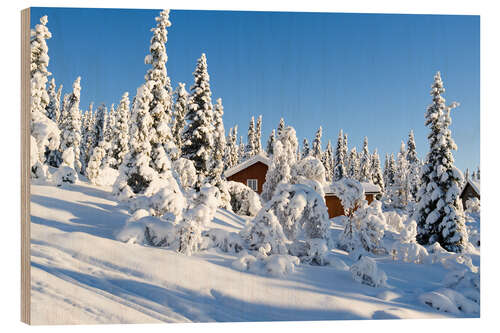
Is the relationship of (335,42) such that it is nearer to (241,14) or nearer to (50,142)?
(241,14)

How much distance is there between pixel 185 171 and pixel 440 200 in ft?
42.5

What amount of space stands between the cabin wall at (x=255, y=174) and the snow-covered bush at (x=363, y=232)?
44.1 feet

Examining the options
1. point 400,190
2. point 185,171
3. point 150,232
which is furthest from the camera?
point 400,190

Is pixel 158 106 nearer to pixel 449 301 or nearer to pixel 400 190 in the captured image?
Result: pixel 449 301

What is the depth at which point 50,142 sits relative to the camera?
1024 centimetres

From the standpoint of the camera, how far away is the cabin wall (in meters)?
27.6

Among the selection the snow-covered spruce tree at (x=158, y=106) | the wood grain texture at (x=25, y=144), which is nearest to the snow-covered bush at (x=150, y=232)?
the wood grain texture at (x=25, y=144)

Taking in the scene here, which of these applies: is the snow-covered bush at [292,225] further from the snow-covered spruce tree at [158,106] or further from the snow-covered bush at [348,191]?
the snow-covered spruce tree at [158,106]

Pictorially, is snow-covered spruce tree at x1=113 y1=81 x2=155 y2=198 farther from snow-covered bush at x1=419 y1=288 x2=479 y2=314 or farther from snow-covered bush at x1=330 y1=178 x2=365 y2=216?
snow-covered bush at x1=419 y1=288 x2=479 y2=314

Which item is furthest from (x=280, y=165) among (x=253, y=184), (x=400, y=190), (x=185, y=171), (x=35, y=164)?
(x=400, y=190)

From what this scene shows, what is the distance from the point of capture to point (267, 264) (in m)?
9.23

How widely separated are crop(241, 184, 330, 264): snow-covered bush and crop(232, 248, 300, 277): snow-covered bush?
0.90 metres

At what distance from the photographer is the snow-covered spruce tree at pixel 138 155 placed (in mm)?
14602
